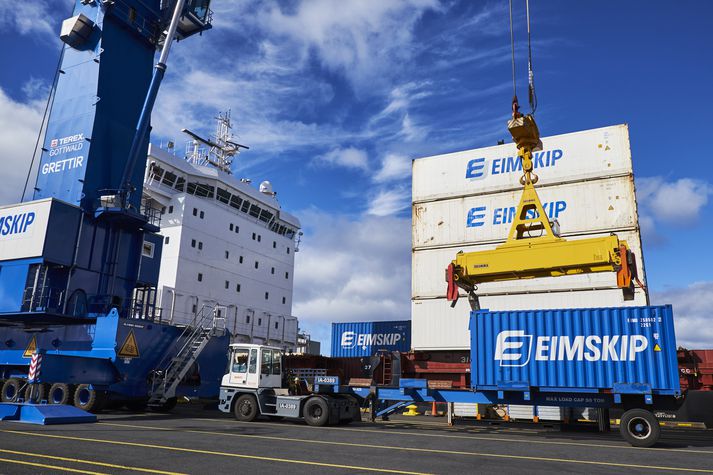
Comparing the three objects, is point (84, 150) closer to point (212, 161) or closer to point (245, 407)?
point (245, 407)

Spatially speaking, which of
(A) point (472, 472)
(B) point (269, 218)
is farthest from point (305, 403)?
(B) point (269, 218)

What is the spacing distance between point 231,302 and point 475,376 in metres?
18.5

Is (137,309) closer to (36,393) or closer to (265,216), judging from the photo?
(36,393)

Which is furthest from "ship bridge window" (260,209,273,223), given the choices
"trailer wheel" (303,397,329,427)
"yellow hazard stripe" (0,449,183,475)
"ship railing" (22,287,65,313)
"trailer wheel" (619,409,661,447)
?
"yellow hazard stripe" (0,449,183,475)

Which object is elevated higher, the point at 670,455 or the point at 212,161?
the point at 212,161

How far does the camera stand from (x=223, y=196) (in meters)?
31.6

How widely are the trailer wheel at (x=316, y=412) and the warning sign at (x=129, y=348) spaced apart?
6534 millimetres

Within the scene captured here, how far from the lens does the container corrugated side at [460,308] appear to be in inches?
814

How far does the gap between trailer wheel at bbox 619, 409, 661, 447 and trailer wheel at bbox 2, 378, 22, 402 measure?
18.6m

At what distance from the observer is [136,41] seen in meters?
23.1

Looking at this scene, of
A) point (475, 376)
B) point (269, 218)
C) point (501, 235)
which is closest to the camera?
point (475, 376)

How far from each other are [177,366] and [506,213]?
48.1 ft

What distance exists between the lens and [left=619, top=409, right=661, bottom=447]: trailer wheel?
12.2m

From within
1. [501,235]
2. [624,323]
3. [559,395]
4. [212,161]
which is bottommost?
[559,395]
